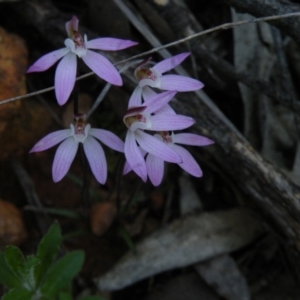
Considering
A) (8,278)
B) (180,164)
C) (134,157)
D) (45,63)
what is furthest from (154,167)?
(8,278)

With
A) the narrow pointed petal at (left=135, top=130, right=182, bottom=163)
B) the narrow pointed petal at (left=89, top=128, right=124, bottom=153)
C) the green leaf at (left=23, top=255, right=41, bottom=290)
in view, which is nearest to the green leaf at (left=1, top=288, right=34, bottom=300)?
the green leaf at (left=23, top=255, right=41, bottom=290)

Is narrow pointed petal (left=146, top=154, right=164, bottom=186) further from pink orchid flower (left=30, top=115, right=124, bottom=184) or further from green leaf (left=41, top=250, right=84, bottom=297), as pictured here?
green leaf (left=41, top=250, right=84, bottom=297)

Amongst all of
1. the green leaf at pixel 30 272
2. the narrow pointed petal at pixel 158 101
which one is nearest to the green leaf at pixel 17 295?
the green leaf at pixel 30 272

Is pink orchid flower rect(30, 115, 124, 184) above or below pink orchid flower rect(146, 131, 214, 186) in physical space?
above

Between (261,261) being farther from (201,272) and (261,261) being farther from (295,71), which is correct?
(295,71)

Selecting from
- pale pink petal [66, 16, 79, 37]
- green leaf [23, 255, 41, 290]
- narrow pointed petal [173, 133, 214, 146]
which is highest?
pale pink petal [66, 16, 79, 37]

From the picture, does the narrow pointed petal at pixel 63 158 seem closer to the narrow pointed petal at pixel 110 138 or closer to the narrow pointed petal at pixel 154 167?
the narrow pointed petal at pixel 110 138

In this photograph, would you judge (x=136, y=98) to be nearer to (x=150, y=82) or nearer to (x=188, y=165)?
(x=150, y=82)

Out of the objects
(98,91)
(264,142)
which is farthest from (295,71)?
(98,91)
